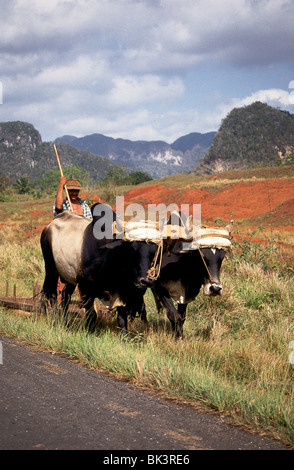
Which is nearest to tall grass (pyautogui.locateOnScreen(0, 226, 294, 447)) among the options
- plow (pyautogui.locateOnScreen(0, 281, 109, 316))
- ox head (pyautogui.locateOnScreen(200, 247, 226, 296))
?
plow (pyautogui.locateOnScreen(0, 281, 109, 316))

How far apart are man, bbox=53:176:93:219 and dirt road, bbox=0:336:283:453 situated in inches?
122

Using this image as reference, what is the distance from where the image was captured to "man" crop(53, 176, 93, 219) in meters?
7.61

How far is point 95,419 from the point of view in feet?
12.4

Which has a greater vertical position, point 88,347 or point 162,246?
point 162,246

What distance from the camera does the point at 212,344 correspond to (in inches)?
235

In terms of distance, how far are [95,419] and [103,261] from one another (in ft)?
8.69

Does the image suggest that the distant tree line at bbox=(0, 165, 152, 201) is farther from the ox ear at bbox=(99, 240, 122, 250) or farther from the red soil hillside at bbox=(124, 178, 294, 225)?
the ox ear at bbox=(99, 240, 122, 250)

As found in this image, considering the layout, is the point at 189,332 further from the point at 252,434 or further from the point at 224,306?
the point at 252,434

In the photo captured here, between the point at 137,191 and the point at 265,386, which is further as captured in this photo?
the point at 137,191

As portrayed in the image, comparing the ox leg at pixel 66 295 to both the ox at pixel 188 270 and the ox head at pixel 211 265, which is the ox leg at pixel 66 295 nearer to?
the ox at pixel 188 270

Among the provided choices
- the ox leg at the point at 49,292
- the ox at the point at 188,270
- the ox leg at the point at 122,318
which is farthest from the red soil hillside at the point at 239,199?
the ox leg at the point at 122,318

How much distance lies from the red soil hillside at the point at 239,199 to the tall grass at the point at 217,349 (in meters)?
15.4
